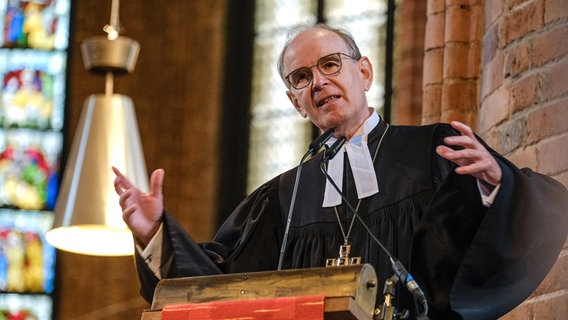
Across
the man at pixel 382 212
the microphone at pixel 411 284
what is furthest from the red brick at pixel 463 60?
the microphone at pixel 411 284

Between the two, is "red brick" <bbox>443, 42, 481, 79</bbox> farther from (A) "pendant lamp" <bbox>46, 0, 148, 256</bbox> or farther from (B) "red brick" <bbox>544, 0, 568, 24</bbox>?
(A) "pendant lamp" <bbox>46, 0, 148, 256</bbox>

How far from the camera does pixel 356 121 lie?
14.0ft

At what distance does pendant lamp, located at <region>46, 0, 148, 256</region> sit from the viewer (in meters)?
7.25

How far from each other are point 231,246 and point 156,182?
548 mm

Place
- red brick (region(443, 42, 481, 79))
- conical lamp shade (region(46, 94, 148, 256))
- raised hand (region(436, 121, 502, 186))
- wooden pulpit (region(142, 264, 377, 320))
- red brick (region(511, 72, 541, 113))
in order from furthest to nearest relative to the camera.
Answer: conical lamp shade (region(46, 94, 148, 256)) → red brick (region(443, 42, 481, 79)) → red brick (region(511, 72, 541, 113)) → raised hand (region(436, 121, 502, 186)) → wooden pulpit (region(142, 264, 377, 320))

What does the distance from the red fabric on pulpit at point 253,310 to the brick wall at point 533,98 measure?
47.6 inches

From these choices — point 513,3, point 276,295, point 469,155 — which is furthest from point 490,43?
point 276,295

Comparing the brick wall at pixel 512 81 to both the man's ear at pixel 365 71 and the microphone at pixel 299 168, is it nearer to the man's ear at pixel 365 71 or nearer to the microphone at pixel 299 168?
the man's ear at pixel 365 71

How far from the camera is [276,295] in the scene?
134 inches

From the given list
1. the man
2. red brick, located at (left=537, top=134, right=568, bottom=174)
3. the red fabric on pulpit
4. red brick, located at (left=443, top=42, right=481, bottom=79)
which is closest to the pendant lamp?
red brick, located at (left=443, top=42, right=481, bottom=79)

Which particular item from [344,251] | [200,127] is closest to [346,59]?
[344,251]

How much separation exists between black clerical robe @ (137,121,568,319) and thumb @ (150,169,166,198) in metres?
0.09

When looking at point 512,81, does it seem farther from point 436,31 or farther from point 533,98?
point 436,31

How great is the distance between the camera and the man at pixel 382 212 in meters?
3.61
